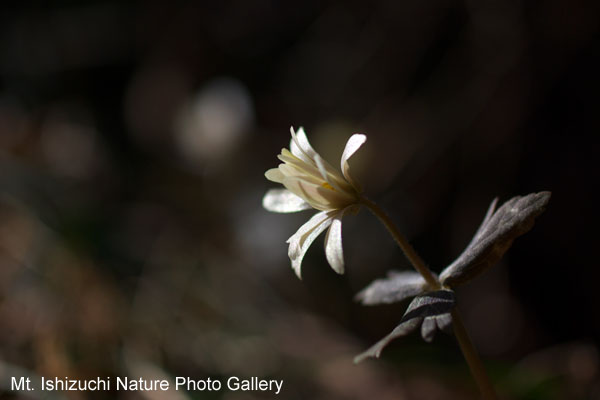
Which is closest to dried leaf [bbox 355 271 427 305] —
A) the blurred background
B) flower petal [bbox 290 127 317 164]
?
flower petal [bbox 290 127 317 164]

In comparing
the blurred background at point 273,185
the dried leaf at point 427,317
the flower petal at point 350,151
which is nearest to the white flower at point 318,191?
the flower petal at point 350,151

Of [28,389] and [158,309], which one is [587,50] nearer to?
[158,309]

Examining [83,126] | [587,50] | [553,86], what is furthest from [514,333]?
[83,126]

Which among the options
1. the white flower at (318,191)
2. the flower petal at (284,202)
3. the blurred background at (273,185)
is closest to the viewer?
the white flower at (318,191)

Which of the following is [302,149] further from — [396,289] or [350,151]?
[396,289]

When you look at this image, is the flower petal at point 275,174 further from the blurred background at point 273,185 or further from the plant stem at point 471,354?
the blurred background at point 273,185

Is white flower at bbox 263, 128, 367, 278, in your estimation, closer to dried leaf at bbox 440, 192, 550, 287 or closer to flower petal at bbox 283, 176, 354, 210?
flower petal at bbox 283, 176, 354, 210

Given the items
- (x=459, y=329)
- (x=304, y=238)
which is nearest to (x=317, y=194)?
(x=304, y=238)
